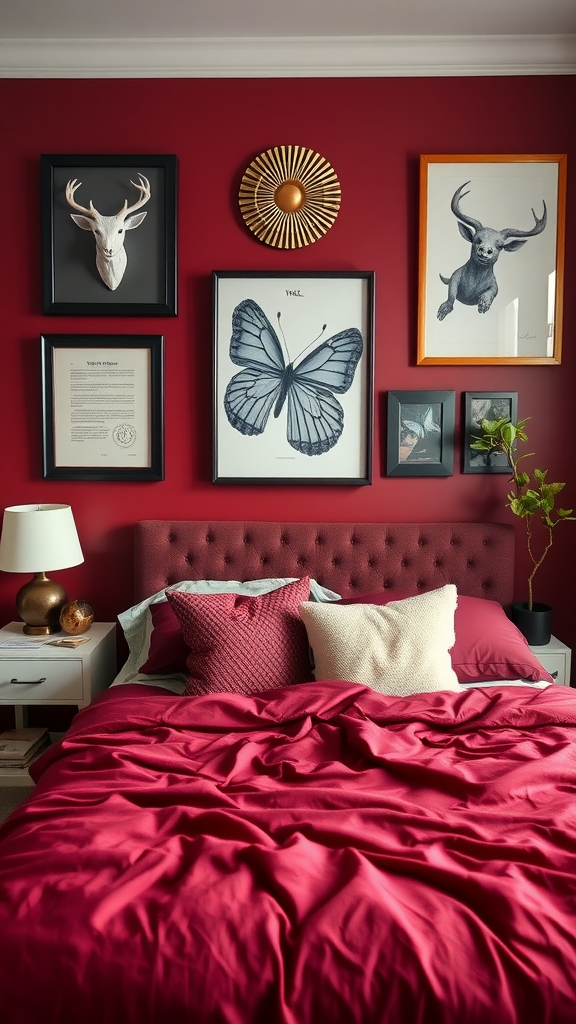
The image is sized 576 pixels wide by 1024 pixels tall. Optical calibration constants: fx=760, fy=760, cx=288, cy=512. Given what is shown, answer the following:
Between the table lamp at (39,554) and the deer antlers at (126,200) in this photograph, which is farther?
the deer antlers at (126,200)

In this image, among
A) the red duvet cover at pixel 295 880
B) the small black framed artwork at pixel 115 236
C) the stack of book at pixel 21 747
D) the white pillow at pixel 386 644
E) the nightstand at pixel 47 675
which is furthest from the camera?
the small black framed artwork at pixel 115 236

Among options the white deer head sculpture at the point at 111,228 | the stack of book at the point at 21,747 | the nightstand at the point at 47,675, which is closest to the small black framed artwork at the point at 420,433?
the white deer head sculpture at the point at 111,228

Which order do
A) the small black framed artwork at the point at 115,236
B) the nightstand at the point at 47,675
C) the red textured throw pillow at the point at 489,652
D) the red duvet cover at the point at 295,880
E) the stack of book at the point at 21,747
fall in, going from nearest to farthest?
the red duvet cover at the point at 295,880
the red textured throw pillow at the point at 489,652
the nightstand at the point at 47,675
the stack of book at the point at 21,747
the small black framed artwork at the point at 115,236

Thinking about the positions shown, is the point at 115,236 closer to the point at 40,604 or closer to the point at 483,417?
the point at 40,604

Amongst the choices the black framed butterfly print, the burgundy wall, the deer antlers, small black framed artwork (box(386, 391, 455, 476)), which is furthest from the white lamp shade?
small black framed artwork (box(386, 391, 455, 476))

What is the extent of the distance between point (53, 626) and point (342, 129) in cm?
252

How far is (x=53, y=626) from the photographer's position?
3311mm

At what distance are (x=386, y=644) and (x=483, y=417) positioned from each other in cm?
134

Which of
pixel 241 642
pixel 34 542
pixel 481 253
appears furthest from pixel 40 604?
pixel 481 253

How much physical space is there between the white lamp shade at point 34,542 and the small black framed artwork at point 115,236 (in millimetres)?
942

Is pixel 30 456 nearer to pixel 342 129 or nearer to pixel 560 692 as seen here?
pixel 342 129

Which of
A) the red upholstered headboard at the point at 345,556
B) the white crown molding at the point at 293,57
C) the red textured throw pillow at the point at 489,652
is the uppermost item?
the white crown molding at the point at 293,57

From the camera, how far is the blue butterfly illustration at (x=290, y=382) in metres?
3.39

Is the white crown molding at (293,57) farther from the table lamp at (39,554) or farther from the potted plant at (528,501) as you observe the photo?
the table lamp at (39,554)
